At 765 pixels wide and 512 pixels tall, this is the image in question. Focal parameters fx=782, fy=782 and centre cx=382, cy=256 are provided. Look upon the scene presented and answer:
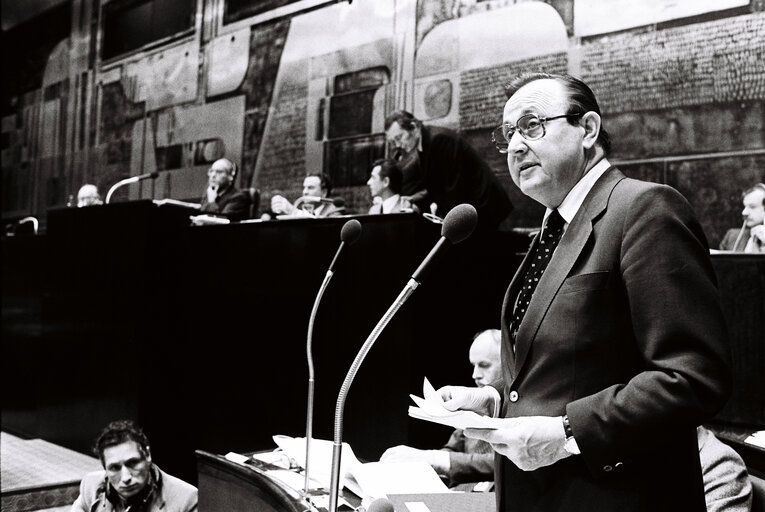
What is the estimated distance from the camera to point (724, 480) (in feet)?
6.92

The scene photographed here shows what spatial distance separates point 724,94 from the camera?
5129 mm

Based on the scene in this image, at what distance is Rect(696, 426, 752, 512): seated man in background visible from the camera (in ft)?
6.63

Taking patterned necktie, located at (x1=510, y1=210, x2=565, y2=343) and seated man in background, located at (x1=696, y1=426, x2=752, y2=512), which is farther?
seated man in background, located at (x1=696, y1=426, x2=752, y2=512)

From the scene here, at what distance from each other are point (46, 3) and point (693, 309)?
1223cm

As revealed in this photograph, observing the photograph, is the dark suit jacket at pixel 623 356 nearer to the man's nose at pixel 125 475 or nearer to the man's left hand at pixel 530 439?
the man's left hand at pixel 530 439

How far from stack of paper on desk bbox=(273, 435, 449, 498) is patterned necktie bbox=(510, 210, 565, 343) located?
0.60 m

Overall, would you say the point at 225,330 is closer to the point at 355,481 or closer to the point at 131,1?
the point at 355,481

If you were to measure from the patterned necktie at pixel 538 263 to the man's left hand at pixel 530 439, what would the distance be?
222 mm

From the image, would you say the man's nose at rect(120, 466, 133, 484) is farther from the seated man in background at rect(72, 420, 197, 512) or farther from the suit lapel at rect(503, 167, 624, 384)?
the suit lapel at rect(503, 167, 624, 384)

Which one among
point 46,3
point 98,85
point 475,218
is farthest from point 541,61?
point 46,3

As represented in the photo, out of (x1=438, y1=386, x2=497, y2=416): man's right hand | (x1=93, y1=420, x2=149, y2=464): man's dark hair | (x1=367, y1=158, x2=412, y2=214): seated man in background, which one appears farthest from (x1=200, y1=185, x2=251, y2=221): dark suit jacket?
(x1=438, y1=386, x2=497, y2=416): man's right hand

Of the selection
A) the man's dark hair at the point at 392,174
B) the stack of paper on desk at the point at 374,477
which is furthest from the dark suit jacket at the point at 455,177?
the stack of paper on desk at the point at 374,477

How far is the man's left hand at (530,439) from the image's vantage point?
108 centimetres

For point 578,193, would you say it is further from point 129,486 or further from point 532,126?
point 129,486
